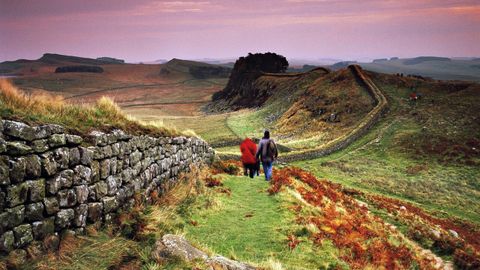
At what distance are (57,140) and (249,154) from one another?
40.5 ft

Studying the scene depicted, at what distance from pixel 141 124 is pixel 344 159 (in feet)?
102

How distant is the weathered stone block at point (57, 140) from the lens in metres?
8.60

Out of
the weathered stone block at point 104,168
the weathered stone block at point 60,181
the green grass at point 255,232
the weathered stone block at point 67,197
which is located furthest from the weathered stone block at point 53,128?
the green grass at point 255,232

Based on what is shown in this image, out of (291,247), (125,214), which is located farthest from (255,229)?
(125,214)

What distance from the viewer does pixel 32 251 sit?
8.00 metres

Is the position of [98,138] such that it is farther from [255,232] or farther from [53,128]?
[255,232]

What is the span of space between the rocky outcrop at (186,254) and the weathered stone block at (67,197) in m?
2.07

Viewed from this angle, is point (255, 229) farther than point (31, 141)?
Yes

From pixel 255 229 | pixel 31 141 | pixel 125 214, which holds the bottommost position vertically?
pixel 255 229

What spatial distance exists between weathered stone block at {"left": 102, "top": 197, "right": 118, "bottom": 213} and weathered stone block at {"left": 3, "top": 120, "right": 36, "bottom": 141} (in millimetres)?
2850

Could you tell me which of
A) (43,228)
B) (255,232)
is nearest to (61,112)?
(43,228)

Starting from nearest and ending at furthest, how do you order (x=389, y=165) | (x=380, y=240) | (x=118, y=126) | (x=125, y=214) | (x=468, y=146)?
(x=125, y=214) < (x=118, y=126) < (x=380, y=240) < (x=389, y=165) < (x=468, y=146)

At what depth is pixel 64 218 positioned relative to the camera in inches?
350

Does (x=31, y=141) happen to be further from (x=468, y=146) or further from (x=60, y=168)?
(x=468, y=146)
